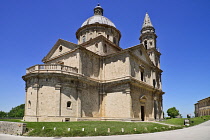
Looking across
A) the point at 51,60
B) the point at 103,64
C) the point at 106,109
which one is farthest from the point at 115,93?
the point at 51,60

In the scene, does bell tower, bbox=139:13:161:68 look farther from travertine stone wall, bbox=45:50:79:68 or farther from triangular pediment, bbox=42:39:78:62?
travertine stone wall, bbox=45:50:79:68

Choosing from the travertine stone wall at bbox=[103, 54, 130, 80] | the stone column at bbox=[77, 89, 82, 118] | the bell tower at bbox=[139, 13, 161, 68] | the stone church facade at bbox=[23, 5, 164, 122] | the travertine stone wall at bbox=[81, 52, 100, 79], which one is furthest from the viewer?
the bell tower at bbox=[139, 13, 161, 68]

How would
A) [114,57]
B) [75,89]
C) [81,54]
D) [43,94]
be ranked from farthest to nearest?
1. [114,57]
2. [81,54]
3. [75,89]
4. [43,94]

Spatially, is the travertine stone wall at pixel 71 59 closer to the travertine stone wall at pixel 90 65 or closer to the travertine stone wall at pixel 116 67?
the travertine stone wall at pixel 90 65

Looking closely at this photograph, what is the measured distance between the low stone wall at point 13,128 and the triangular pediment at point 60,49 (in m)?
14.3

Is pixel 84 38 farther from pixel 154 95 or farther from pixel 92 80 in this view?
pixel 154 95

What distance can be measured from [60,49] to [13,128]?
672 inches

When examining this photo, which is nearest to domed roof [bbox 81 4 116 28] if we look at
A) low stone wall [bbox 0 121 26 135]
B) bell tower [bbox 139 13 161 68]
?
bell tower [bbox 139 13 161 68]

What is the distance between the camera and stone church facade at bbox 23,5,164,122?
77.6ft

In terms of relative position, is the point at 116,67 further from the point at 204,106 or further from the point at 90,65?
the point at 204,106

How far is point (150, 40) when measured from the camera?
41.0 m

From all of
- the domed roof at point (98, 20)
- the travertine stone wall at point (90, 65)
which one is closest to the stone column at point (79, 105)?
the travertine stone wall at point (90, 65)

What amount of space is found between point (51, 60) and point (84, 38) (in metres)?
8.93

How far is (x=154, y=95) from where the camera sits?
116ft
